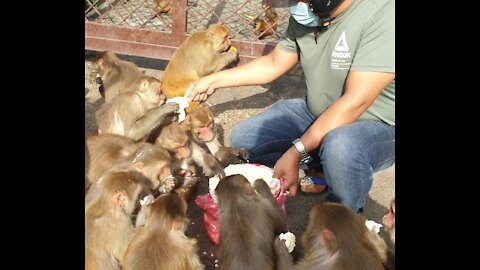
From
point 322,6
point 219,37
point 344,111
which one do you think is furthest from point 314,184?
point 219,37

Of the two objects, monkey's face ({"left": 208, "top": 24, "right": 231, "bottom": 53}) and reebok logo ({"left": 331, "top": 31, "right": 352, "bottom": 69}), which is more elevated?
reebok logo ({"left": 331, "top": 31, "right": 352, "bottom": 69})

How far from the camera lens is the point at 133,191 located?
11.6ft

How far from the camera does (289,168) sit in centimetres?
339

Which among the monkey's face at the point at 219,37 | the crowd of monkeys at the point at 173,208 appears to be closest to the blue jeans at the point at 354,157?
the crowd of monkeys at the point at 173,208

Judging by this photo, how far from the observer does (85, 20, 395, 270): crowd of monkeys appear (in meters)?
2.85

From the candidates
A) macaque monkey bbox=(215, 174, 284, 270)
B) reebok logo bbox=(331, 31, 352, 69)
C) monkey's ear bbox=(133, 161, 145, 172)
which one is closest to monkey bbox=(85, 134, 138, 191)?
monkey's ear bbox=(133, 161, 145, 172)

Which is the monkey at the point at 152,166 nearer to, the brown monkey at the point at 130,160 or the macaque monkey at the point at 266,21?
the brown monkey at the point at 130,160

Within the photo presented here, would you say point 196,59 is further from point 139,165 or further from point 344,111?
point 344,111

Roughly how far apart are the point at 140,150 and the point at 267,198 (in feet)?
3.84

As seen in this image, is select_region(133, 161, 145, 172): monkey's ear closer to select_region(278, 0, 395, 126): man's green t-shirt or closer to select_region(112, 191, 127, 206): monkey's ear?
select_region(112, 191, 127, 206): monkey's ear

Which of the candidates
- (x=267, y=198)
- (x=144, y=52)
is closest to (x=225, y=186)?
(x=267, y=198)

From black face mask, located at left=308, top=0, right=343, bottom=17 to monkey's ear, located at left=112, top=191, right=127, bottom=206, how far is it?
1.83 metres

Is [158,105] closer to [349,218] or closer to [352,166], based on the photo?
[352,166]

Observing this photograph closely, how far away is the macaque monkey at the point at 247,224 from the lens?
9.73 ft
